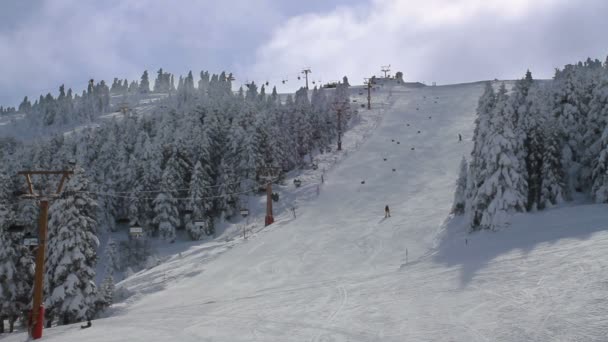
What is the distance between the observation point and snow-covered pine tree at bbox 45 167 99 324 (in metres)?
29.2

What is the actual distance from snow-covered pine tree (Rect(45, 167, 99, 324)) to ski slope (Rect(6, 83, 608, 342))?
2.10 meters

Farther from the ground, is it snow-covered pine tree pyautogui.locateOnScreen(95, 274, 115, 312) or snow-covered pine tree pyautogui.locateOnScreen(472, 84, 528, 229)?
snow-covered pine tree pyautogui.locateOnScreen(472, 84, 528, 229)

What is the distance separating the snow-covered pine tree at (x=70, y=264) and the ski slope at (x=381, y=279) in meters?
2.10

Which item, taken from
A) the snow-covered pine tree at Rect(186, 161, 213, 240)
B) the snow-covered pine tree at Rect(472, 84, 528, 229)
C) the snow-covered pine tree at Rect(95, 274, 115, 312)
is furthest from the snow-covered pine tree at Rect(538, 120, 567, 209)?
the snow-covered pine tree at Rect(186, 161, 213, 240)

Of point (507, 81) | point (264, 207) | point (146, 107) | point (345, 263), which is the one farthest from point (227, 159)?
point (146, 107)

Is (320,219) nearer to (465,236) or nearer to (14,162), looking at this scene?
(465,236)

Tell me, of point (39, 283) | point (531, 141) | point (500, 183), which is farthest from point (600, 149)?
point (39, 283)

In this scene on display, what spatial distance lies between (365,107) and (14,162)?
66.0 meters

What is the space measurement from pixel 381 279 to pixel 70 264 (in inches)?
675

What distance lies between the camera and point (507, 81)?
14338 centimetres

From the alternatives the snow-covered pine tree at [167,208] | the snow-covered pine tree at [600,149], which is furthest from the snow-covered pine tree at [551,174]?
the snow-covered pine tree at [167,208]

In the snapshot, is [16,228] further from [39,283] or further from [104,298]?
[104,298]

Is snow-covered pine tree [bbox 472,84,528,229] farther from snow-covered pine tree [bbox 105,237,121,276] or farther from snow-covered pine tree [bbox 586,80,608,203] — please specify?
snow-covered pine tree [bbox 105,237,121,276]

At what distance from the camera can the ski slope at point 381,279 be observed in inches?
614
